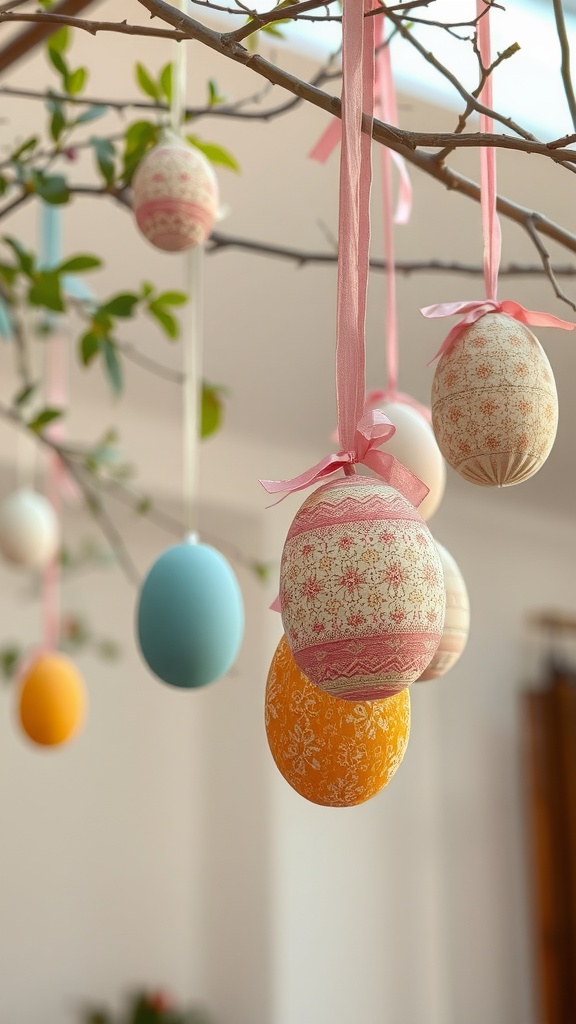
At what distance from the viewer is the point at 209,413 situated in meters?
1.18

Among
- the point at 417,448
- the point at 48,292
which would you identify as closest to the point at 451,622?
the point at 417,448

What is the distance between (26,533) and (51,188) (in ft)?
2.22

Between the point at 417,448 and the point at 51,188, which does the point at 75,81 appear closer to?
the point at 51,188

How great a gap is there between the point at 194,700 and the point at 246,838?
40 centimetres

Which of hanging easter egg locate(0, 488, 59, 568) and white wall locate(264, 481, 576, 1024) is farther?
white wall locate(264, 481, 576, 1024)

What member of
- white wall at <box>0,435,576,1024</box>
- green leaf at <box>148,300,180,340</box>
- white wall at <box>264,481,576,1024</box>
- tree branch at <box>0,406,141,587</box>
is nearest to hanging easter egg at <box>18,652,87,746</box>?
tree branch at <box>0,406,141,587</box>

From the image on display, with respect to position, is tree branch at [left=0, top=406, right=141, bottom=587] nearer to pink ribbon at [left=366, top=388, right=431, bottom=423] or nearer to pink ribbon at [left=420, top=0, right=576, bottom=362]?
pink ribbon at [left=366, top=388, right=431, bottom=423]

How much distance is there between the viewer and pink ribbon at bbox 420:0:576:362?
435mm

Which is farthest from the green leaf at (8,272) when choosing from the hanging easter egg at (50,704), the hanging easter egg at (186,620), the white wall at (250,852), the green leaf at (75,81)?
the white wall at (250,852)

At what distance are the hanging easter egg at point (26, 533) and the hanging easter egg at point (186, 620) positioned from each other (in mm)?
779

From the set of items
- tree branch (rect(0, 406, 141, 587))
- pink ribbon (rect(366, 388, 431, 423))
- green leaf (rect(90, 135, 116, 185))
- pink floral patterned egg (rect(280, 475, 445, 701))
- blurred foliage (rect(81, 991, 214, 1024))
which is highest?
green leaf (rect(90, 135, 116, 185))

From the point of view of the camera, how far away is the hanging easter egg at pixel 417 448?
60cm

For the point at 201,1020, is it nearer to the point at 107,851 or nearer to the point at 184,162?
the point at 107,851

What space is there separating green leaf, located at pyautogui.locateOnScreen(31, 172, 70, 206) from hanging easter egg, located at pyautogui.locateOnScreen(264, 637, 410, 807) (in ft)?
1.74
